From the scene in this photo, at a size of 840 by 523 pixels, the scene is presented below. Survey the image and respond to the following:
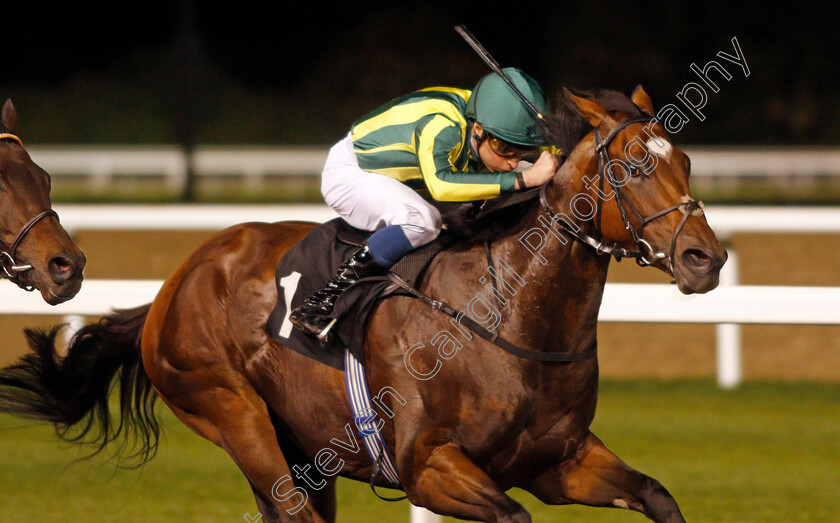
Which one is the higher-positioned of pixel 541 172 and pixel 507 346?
pixel 541 172

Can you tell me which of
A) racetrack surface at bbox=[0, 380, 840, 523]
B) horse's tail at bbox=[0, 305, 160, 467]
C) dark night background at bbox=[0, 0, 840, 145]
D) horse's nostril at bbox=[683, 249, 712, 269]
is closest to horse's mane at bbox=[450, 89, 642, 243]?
horse's nostril at bbox=[683, 249, 712, 269]

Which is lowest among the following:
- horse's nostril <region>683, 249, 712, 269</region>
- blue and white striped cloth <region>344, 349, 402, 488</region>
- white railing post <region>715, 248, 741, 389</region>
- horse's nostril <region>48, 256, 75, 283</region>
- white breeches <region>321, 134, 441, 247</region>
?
white railing post <region>715, 248, 741, 389</region>

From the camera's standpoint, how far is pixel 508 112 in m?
3.38

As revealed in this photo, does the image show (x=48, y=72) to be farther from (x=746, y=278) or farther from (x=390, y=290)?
(x=390, y=290)

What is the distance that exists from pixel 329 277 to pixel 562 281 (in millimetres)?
745

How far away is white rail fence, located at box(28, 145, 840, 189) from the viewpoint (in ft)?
58.8

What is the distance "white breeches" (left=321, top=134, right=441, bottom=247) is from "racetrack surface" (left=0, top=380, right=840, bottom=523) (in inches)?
63.9

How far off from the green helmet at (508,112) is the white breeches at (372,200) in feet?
1.05

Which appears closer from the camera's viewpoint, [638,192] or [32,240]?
[638,192]

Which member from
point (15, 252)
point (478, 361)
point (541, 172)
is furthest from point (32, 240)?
point (541, 172)

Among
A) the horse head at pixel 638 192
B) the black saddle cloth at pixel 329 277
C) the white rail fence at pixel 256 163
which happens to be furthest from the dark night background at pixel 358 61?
the horse head at pixel 638 192

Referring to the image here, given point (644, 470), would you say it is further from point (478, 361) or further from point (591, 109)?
point (591, 109)

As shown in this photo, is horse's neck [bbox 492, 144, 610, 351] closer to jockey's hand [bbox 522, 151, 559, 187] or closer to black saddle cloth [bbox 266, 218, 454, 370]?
jockey's hand [bbox 522, 151, 559, 187]

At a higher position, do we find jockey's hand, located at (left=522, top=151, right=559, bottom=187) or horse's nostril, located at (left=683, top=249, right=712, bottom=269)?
jockey's hand, located at (left=522, top=151, right=559, bottom=187)
